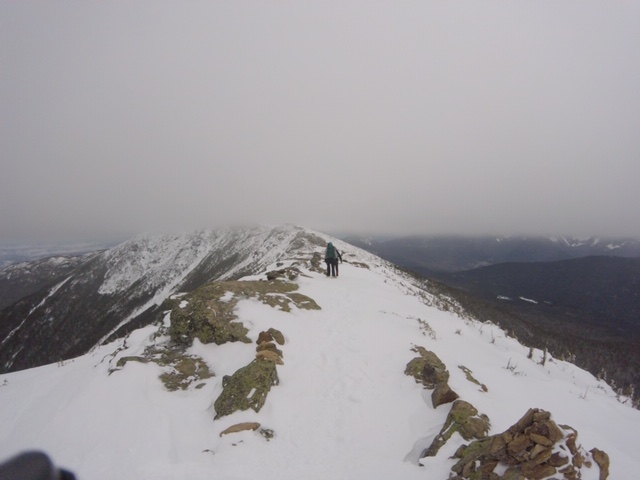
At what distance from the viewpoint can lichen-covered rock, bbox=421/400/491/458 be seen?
579 cm

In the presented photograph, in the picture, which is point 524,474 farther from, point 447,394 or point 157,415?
point 157,415

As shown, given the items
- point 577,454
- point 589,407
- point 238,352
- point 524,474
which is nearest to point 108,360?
point 238,352

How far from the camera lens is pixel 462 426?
5969 mm

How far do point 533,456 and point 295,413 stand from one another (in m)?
4.65

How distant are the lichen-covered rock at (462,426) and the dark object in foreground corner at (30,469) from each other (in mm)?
5845

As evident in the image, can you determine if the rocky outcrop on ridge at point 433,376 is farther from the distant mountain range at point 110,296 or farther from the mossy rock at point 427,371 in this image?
the distant mountain range at point 110,296

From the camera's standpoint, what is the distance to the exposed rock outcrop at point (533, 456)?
14.3 ft

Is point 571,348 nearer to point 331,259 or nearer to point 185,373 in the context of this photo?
point 331,259

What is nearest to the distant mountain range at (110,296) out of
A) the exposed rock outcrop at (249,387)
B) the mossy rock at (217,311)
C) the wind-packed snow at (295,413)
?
the mossy rock at (217,311)

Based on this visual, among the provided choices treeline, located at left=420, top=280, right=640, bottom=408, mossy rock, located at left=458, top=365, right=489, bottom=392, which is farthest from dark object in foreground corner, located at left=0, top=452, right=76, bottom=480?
treeline, located at left=420, top=280, right=640, bottom=408

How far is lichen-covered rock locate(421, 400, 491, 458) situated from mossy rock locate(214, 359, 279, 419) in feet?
12.2

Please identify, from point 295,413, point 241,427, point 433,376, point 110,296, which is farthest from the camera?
point 110,296

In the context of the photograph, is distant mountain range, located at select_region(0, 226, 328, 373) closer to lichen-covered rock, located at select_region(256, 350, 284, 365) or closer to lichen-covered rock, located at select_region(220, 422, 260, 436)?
lichen-covered rock, located at select_region(256, 350, 284, 365)

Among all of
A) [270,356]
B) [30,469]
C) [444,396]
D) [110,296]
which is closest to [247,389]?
[270,356]
